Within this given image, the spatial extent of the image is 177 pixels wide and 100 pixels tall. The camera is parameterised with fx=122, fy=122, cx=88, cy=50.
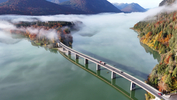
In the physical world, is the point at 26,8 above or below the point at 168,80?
above

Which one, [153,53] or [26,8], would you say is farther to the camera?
[26,8]

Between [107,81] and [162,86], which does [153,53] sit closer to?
[107,81]

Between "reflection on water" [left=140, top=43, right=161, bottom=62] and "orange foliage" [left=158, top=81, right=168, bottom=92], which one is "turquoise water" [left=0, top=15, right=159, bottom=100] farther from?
"orange foliage" [left=158, top=81, right=168, bottom=92]

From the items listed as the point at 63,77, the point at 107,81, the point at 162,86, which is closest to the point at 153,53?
the point at 107,81

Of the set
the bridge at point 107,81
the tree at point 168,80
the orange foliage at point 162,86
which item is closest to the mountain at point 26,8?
the bridge at point 107,81

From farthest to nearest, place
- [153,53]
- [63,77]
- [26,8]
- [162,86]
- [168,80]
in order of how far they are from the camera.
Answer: [26,8]
[153,53]
[63,77]
[162,86]
[168,80]

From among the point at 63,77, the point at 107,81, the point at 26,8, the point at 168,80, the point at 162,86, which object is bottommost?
the point at 107,81

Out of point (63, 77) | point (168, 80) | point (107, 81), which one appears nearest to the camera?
point (168, 80)

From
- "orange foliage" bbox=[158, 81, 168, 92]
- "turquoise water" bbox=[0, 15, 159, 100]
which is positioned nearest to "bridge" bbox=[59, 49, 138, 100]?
"turquoise water" bbox=[0, 15, 159, 100]

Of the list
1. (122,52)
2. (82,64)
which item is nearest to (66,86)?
(82,64)

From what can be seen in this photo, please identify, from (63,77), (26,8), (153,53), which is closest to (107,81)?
(63,77)

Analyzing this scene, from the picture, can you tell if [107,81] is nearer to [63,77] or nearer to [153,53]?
[63,77]
